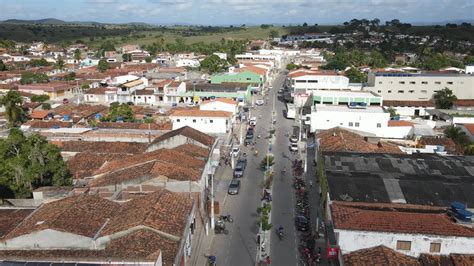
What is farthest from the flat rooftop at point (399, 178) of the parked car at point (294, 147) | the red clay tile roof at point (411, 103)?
the red clay tile roof at point (411, 103)

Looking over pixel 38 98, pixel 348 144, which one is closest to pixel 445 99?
pixel 348 144

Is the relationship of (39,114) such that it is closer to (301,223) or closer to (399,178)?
(301,223)

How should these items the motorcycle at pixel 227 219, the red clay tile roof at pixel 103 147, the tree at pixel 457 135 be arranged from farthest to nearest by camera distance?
the tree at pixel 457 135, the red clay tile roof at pixel 103 147, the motorcycle at pixel 227 219

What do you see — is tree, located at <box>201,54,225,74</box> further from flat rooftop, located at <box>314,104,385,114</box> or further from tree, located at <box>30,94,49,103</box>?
flat rooftop, located at <box>314,104,385,114</box>

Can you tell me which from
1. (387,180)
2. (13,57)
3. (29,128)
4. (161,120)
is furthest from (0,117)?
(13,57)

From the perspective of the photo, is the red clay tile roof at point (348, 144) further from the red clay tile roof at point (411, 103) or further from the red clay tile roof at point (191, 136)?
the red clay tile roof at point (411, 103)

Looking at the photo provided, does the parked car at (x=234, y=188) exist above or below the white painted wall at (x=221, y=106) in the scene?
below

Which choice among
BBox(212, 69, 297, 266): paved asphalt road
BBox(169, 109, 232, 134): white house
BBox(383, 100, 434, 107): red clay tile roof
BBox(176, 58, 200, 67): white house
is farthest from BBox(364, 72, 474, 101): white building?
BBox(176, 58, 200, 67): white house
